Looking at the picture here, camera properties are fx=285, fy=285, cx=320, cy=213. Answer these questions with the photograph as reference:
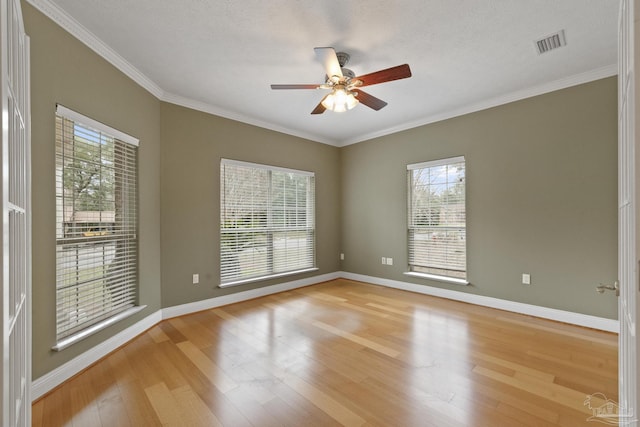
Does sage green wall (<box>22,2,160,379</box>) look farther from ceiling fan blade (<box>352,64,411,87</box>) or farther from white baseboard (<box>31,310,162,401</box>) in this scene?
ceiling fan blade (<box>352,64,411,87</box>)

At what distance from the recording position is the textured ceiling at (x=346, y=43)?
2094mm

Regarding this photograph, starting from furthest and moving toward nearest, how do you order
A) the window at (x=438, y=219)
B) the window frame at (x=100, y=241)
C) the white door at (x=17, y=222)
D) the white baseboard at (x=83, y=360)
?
1. the window at (x=438, y=219)
2. the window frame at (x=100, y=241)
3. the white baseboard at (x=83, y=360)
4. the white door at (x=17, y=222)

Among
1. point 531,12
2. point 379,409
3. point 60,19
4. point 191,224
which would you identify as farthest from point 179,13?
point 379,409

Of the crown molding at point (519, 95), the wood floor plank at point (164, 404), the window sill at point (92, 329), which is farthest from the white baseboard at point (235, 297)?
the crown molding at point (519, 95)

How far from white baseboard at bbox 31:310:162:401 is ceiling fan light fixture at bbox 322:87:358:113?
3035 mm

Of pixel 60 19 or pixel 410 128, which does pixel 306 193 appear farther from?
pixel 60 19

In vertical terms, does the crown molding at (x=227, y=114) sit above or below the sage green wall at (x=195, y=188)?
above

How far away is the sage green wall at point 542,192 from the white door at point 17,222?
4352 millimetres

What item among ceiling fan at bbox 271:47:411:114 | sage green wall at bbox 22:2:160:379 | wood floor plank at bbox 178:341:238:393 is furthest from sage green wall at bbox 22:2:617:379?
ceiling fan at bbox 271:47:411:114

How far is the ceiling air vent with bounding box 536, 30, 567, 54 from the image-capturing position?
2426 millimetres

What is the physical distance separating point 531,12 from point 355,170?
3.54 m

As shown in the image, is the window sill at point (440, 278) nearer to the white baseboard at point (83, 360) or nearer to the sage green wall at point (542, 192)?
the sage green wall at point (542, 192)

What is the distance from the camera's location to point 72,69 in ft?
7.54

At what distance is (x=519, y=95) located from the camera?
11.5 ft
